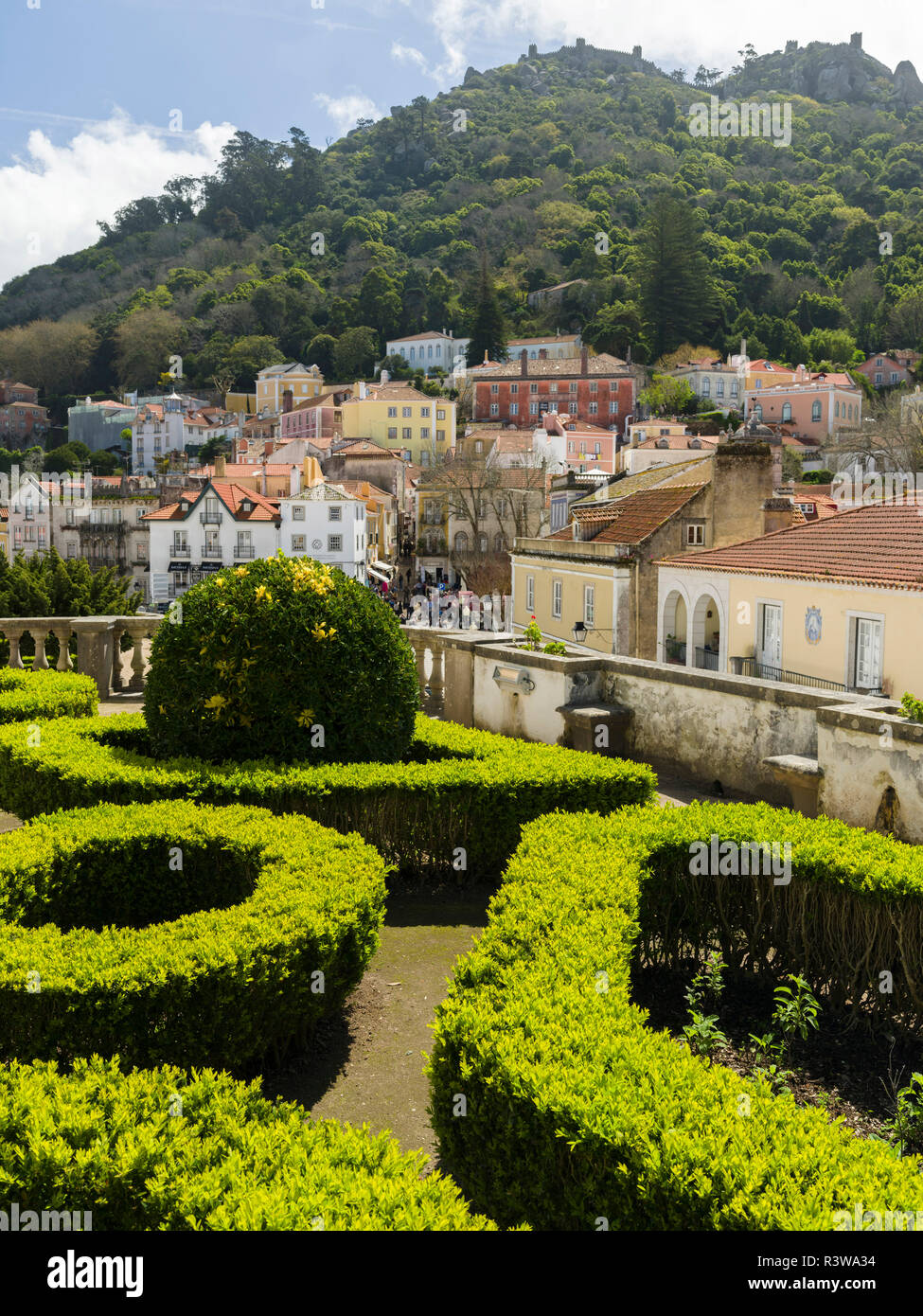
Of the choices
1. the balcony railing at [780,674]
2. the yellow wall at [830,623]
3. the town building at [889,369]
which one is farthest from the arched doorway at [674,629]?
the town building at [889,369]

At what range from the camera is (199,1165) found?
11.5ft

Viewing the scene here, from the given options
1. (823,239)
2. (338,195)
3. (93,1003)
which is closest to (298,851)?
(93,1003)

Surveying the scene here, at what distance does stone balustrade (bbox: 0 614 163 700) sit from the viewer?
48.3 ft

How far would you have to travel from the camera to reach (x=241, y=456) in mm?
98250

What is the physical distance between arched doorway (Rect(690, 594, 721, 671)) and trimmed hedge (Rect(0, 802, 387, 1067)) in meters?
19.1

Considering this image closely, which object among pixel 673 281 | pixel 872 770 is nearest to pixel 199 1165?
pixel 872 770

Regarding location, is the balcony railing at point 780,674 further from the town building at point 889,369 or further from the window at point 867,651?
the town building at point 889,369

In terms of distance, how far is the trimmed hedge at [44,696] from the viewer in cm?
1084

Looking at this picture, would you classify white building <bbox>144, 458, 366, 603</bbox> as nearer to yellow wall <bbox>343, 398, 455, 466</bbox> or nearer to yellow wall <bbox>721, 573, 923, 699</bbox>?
yellow wall <bbox>343, 398, 455, 466</bbox>

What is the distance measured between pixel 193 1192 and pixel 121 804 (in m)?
5.19

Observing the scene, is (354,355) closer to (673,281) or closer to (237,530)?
(673,281)

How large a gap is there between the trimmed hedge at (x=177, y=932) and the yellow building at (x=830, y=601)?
433 inches

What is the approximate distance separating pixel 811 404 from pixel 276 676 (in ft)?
351

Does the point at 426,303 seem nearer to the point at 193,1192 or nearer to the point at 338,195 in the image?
the point at 338,195
